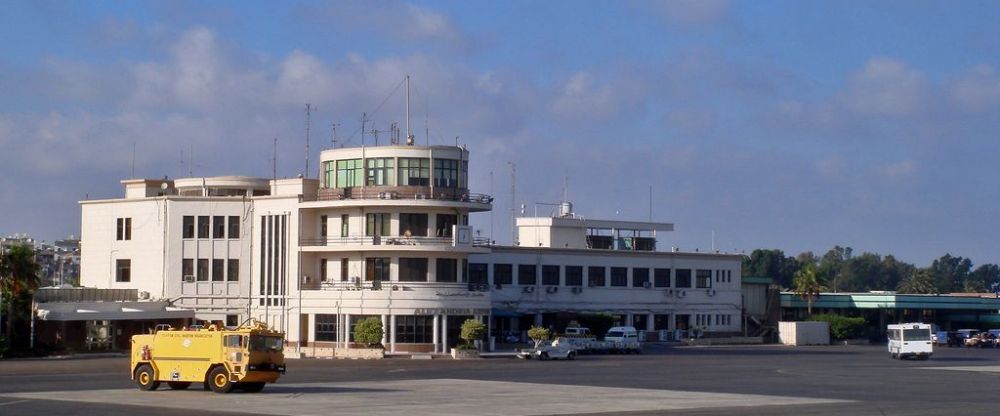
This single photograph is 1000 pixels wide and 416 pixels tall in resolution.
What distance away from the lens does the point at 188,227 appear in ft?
324

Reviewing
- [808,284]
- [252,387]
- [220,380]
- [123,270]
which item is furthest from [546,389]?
[808,284]

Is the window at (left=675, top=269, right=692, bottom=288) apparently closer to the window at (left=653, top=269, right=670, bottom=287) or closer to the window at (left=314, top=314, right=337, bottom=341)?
the window at (left=653, top=269, right=670, bottom=287)

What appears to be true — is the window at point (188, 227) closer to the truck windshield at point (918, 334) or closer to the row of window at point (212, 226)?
the row of window at point (212, 226)

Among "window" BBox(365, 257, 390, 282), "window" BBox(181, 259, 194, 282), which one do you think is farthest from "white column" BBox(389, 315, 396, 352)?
"window" BBox(181, 259, 194, 282)

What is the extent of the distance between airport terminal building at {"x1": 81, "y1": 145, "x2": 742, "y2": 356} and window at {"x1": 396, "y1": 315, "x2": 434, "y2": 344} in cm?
9

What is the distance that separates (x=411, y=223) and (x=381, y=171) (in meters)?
4.16

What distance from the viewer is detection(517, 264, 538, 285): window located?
372 ft

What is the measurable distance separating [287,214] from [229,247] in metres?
4.97

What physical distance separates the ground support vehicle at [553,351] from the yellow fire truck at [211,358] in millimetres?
39112

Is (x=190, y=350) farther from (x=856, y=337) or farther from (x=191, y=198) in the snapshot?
(x=856, y=337)

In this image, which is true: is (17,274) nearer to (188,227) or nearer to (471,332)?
(188,227)

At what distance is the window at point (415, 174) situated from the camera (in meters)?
92.9

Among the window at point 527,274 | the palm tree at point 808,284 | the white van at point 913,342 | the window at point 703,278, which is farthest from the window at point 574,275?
the palm tree at point 808,284

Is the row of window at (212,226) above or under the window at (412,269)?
above
